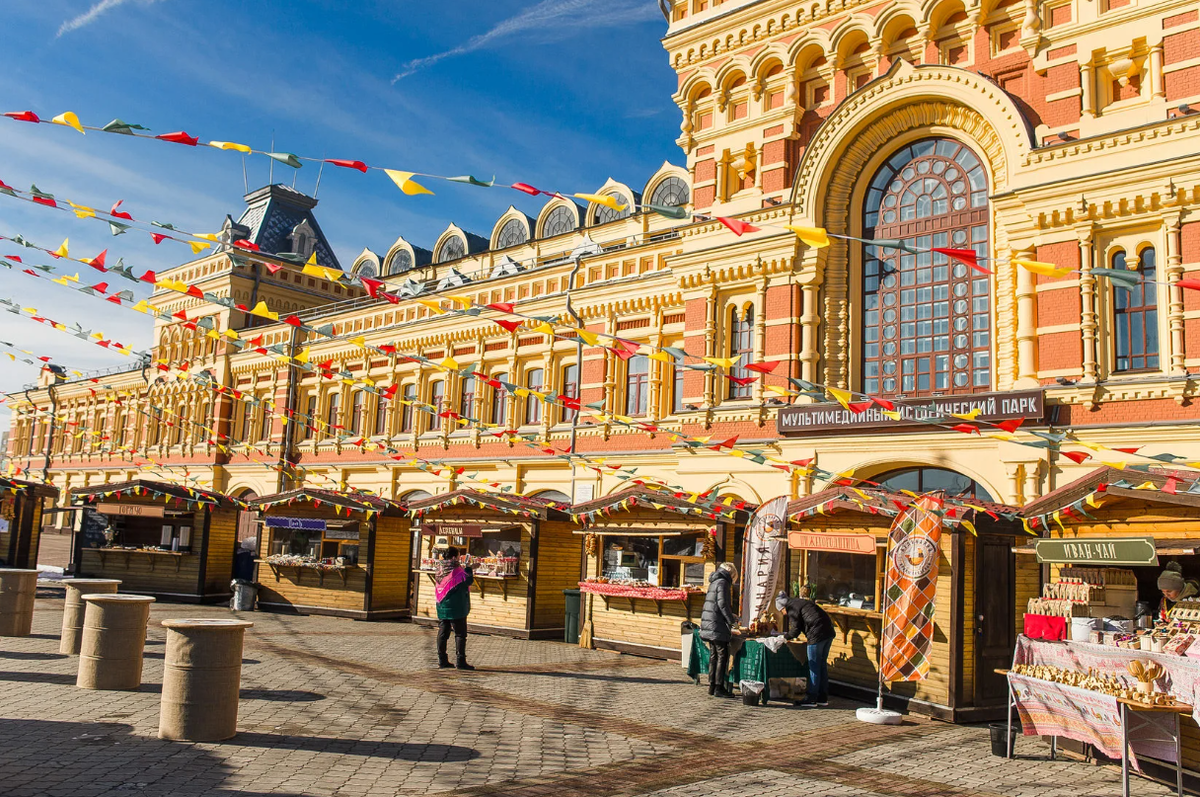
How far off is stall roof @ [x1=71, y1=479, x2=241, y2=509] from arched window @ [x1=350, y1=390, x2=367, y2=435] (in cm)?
837

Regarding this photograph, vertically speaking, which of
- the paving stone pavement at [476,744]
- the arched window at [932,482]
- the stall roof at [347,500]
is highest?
the arched window at [932,482]

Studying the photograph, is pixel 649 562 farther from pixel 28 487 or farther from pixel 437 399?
pixel 28 487

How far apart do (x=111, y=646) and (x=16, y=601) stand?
6.11 metres

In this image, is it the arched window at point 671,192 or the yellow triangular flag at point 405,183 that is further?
the arched window at point 671,192

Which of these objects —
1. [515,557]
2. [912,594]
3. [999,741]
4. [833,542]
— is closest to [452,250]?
[515,557]

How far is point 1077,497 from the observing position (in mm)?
12500

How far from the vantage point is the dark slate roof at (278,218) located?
148ft

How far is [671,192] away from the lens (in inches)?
1243

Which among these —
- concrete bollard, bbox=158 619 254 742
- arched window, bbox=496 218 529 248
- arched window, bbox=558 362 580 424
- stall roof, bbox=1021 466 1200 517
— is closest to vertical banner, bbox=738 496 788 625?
stall roof, bbox=1021 466 1200 517

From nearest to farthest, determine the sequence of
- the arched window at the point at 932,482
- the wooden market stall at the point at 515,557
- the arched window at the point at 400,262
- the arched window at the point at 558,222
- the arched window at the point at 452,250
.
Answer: the arched window at the point at 932,482
the wooden market stall at the point at 515,557
the arched window at the point at 558,222
the arched window at the point at 452,250
the arched window at the point at 400,262

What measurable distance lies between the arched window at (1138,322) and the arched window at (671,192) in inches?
624

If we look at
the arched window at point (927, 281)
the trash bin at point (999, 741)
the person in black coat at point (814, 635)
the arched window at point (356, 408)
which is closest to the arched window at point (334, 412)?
the arched window at point (356, 408)

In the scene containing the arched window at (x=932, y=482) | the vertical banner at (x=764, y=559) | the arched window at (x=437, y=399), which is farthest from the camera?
the arched window at (x=437, y=399)

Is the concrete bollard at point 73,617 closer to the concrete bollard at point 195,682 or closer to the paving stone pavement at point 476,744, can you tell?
the paving stone pavement at point 476,744
